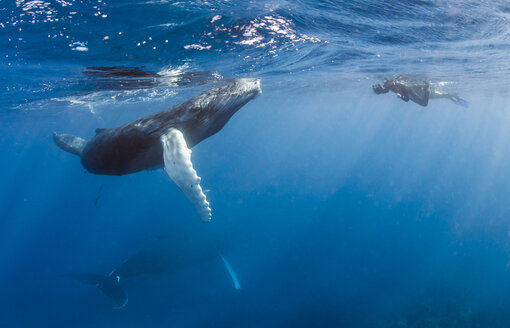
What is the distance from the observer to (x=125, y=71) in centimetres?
1395

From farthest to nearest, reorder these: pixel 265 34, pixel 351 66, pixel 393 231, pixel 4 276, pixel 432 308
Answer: pixel 393 231 < pixel 4 276 < pixel 351 66 < pixel 432 308 < pixel 265 34

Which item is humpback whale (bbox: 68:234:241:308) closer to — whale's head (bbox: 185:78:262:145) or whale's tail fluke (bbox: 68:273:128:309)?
whale's tail fluke (bbox: 68:273:128:309)

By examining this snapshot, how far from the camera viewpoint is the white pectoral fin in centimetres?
409

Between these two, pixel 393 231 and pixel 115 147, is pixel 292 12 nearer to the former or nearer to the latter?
pixel 115 147

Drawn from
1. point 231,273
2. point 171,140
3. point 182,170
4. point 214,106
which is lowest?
point 231,273

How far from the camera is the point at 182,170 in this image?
4.09 m

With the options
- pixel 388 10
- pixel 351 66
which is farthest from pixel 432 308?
pixel 388 10

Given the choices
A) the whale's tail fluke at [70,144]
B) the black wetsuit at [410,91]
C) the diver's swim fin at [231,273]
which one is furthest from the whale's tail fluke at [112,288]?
the black wetsuit at [410,91]

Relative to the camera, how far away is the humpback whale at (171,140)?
4211 millimetres

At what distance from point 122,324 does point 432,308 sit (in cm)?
1632

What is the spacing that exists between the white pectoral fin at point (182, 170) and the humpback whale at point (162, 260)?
14.6 metres

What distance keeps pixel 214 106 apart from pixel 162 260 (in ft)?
48.6

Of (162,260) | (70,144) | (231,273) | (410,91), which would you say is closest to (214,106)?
(70,144)

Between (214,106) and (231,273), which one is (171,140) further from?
(231,273)
